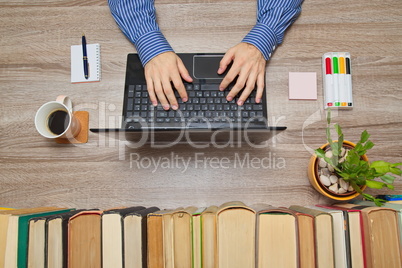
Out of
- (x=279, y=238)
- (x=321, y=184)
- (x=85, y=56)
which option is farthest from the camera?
(x=85, y=56)

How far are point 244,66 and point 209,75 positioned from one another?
10cm

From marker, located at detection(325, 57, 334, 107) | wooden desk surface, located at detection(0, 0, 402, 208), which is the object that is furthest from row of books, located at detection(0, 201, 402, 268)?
marker, located at detection(325, 57, 334, 107)

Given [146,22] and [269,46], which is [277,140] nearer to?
[269,46]

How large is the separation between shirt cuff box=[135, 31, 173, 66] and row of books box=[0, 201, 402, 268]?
1.46 ft

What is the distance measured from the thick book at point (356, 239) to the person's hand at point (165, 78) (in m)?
0.47

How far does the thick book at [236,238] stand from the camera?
1.71 feet

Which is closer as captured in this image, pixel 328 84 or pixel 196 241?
pixel 196 241

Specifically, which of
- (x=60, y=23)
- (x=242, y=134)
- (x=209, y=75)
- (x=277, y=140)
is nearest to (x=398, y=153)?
(x=277, y=140)

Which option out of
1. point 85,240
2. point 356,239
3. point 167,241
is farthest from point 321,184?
point 85,240

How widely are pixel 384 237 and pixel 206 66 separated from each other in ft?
1.85

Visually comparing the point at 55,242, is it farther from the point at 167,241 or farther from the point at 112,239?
the point at 167,241

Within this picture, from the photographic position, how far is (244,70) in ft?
2.52

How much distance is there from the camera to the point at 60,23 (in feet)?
2.92

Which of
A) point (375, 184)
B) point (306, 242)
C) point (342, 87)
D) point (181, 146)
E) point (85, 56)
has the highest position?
point (85, 56)
